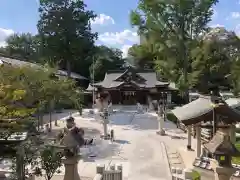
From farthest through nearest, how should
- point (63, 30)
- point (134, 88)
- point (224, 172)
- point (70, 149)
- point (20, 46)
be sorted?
point (20, 46)
point (63, 30)
point (134, 88)
point (70, 149)
point (224, 172)

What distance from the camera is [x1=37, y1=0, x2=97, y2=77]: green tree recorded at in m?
43.7

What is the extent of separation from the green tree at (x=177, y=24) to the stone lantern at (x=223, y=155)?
917 inches

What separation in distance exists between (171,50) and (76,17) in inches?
753

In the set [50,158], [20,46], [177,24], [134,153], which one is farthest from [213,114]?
[20,46]

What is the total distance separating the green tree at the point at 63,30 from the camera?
4372 centimetres

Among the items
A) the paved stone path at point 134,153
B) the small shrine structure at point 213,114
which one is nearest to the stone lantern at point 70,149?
the paved stone path at point 134,153

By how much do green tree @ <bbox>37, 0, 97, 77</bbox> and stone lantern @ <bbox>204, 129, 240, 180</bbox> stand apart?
36938mm

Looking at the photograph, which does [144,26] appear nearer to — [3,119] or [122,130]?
[122,130]

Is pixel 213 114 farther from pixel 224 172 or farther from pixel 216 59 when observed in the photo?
pixel 216 59

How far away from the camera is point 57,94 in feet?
70.0

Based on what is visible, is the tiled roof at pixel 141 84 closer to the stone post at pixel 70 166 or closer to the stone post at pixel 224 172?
the stone post at pixel 70 166

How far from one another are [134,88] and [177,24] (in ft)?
37.9

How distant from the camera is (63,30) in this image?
43781 mm

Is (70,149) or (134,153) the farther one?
(134,153)
